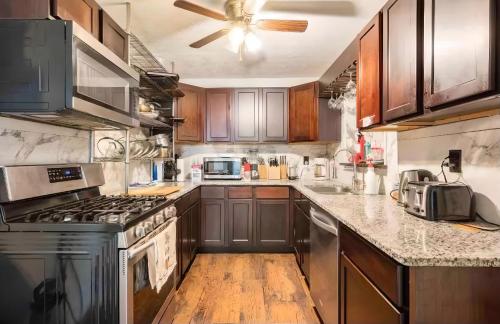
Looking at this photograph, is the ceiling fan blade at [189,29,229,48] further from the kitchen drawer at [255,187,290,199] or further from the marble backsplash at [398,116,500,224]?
the kitchen drawer at [255,187,290,199]

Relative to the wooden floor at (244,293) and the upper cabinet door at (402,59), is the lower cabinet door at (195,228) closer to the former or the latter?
the wooden floor at (244,293)

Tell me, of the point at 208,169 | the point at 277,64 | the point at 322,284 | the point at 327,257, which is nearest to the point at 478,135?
the point at 327,257

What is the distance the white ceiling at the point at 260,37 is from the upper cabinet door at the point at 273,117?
31cm

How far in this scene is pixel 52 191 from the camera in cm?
155

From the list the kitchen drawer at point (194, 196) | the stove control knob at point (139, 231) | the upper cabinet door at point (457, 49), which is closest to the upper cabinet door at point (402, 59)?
the upper cabinet door at point (457, 49)

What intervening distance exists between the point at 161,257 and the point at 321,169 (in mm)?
2751

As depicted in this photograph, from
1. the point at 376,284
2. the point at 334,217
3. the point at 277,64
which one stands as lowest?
the point at 376,284

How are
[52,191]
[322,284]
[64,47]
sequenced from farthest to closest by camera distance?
[322,284], [52,191], [64,47]

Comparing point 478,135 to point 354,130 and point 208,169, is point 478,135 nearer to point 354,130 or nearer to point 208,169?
point 354,130

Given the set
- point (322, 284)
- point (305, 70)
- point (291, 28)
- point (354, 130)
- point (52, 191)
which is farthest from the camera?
point (305, 70)

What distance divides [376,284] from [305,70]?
3124 millimetres

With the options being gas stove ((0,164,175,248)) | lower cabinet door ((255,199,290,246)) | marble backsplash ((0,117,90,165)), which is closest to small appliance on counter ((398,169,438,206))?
gas stove ((0,164,175,248))

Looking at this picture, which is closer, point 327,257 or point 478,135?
point 478,135

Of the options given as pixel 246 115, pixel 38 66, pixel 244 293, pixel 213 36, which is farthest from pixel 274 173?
pixel 38 66
